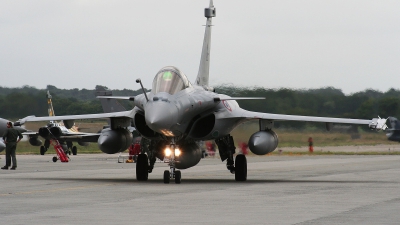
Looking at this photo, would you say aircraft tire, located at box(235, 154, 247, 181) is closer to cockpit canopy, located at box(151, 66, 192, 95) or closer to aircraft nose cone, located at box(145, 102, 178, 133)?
cockpit canopy, located at box(151, 66, 192, 95)

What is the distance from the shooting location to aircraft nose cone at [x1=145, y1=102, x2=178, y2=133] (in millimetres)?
15852

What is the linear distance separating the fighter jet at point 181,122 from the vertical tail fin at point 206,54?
2.35 meters

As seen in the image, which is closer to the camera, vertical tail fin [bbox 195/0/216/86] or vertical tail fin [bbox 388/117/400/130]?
vertical tail fin [bbox 195/0/216/86]

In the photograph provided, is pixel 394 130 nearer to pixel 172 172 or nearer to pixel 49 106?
pixel 49 106

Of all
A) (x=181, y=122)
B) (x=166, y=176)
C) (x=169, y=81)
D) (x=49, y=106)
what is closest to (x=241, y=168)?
(x=166, y=176)

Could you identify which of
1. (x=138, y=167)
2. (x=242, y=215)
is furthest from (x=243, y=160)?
(x=242, y=215)

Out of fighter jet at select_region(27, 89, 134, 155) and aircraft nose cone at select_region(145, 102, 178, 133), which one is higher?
fighter jet at select_region(27, 89, 134, 155)

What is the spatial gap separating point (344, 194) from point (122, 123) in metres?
7.38

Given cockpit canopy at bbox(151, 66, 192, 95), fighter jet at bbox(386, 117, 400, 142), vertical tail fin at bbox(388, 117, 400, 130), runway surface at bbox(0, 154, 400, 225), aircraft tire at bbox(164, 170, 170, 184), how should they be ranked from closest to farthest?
runway surface at bbox(0, 154, 400, 225) < cockpit canopy at bbox(151, 66, 192, 95) < aircraft tire at bbox(164, 170, 170, 184) < vertical tail fin at bbox(388, 117, 400, 130) < fighter jet at bbox(386, 117, 400, 142)

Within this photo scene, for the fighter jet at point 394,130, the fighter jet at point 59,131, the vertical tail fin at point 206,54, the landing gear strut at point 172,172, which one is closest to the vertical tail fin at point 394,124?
the fighter jet at point 394,130

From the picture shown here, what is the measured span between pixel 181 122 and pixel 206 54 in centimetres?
563

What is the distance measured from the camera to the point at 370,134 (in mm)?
40906

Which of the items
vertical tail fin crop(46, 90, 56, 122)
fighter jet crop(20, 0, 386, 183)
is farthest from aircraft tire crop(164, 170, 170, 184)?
vertical tail fin crop(46, 90, 56, 122)

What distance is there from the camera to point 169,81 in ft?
55.4
